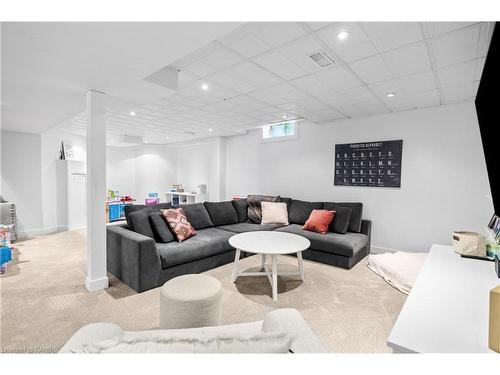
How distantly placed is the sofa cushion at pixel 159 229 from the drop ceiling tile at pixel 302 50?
97.8 inches

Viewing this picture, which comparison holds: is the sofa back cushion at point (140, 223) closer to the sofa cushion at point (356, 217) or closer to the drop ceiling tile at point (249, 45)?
the drop ceiling tile at point (249, 45)

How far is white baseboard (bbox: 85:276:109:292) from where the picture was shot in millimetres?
2674

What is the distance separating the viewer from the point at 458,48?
207 centimetres

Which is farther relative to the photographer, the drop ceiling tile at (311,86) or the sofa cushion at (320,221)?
the sofa cushion at (320,221)

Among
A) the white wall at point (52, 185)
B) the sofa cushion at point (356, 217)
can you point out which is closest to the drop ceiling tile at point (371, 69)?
the sofa cushion at point (356, 217)

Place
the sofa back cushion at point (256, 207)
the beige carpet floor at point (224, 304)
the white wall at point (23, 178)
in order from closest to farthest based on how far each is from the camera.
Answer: the beige carpet floor at point (224, 304) < the sofa back cushion at point (256, 207) < the white wall at point (23, 178)

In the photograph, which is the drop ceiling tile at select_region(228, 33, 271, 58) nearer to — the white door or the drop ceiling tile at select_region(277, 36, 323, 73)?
the drop ceiling tile at select_region(277, 36, 323, 73)

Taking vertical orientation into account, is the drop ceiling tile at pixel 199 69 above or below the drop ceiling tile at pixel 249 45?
above

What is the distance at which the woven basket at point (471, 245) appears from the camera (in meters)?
2.03

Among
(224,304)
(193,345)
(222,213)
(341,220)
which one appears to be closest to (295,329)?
(193,345)

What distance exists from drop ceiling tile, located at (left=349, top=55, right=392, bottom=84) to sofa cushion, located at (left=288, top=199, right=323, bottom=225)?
2311 mm

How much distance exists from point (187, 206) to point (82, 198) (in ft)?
11.6

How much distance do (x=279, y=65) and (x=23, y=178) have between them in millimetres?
5904
